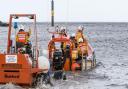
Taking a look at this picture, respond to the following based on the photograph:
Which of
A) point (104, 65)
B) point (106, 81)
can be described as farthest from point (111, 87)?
point (104, 65)

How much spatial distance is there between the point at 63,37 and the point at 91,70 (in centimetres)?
222

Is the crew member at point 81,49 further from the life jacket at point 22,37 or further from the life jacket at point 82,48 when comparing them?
the life jacket at point 22,37

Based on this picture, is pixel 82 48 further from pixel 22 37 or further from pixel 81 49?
pixel 22 37

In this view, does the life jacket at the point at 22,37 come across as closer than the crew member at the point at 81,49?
Yes

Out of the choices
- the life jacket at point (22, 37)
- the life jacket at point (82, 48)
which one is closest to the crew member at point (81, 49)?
the life jacket at point (82, 48)

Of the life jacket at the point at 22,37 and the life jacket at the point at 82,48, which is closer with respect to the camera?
the life jacket at the point at 22,37

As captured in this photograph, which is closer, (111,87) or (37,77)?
(37,77)

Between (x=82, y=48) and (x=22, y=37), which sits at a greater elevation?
(x=22, y=37)

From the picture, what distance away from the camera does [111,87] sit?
19.2m

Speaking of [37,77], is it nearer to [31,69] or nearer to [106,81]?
[31,69]

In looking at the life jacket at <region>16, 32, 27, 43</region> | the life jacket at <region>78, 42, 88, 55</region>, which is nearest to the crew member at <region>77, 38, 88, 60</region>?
the life jacket at <region>78, 42, 88, 55</region>

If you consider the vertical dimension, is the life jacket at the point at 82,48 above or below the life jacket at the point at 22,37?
below

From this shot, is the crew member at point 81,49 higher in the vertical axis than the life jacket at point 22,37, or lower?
lower

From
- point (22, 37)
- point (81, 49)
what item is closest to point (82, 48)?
point (81, 49)
